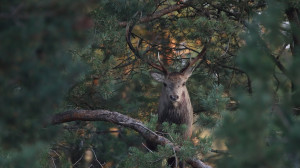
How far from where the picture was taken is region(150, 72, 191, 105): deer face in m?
8.20

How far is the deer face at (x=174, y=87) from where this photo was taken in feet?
26.9

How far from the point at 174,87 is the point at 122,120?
226 centimetres

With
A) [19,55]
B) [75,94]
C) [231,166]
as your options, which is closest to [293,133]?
[231,166]

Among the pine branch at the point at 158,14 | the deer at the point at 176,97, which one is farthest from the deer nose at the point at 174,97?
the pine branch at the point at 158,14

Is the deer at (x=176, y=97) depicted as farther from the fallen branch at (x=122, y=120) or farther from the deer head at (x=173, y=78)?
the fallen branch at (x=122, y=120)

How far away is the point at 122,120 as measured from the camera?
6.21 meters

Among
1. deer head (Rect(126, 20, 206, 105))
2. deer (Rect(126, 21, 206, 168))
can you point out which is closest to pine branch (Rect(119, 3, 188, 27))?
deer head (Rect(126, 20, 206, 105))

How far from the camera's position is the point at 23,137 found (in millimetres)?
3023

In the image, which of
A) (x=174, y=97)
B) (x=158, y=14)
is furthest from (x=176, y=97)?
(x=158, y=14)

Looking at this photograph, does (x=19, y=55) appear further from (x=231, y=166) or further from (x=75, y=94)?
(x=75, y=94)

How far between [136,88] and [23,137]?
31.7 feet

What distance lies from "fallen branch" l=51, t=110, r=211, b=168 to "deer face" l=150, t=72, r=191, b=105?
2.09 meters

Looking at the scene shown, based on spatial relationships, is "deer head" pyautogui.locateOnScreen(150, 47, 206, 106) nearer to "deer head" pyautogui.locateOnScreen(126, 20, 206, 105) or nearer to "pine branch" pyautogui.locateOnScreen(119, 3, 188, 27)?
"deer head" pyautogui.locateOnScreen(126, 20, 206, 105)

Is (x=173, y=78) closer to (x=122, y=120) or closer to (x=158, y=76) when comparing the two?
(x=158, y=76)
